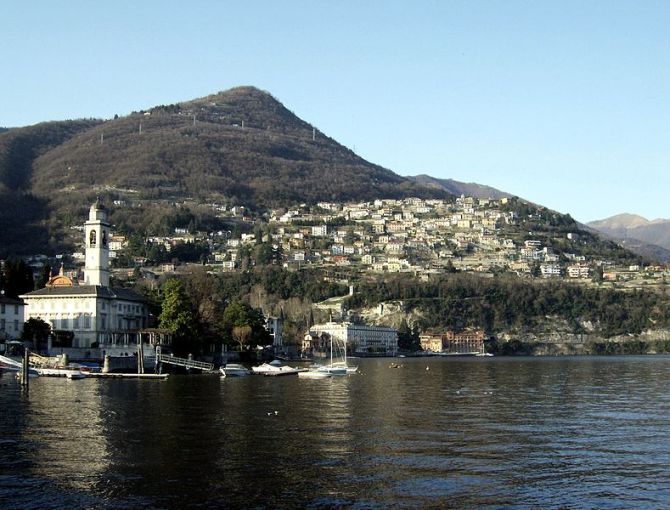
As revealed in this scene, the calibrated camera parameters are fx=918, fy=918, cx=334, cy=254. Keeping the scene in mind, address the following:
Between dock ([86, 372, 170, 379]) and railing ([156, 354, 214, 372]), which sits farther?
railing ([156, 354, 214, 372])

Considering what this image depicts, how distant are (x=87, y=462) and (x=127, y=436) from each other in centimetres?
645

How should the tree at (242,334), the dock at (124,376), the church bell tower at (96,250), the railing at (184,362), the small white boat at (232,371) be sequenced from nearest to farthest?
the dock at (124,376) < the small white boat at (232,371) < the railing at (184,362) < the church bell tower at (96,250) < the tree at (242,334)

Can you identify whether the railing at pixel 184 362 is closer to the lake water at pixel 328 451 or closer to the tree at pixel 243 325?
the tree at pixel 243 325

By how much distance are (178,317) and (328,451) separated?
65.0 meters

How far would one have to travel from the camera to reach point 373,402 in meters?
58.2


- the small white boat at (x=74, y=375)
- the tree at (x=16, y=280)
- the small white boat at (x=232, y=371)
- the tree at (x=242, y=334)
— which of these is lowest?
the small white boat at (x=232, y=371)

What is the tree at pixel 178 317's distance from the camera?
98.4m

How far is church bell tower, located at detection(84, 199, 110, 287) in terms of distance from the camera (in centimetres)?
10419

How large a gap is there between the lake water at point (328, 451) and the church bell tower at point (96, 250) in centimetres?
4358

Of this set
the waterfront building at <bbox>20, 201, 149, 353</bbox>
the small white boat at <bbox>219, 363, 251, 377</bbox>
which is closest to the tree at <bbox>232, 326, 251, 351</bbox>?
the waterfront building at <bbox>20, 201, 149, 353</bbox>

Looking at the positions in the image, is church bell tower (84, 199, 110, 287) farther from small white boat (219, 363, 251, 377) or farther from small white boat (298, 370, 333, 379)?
small white boat (298, 370, 333, 379)

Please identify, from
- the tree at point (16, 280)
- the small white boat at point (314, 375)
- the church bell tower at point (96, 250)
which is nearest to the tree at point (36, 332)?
the church bell tower at point (96, 250)

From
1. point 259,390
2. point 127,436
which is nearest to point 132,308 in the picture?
point 259,390

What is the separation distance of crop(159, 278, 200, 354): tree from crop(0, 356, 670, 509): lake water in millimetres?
35879
